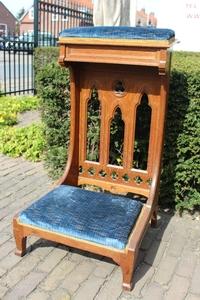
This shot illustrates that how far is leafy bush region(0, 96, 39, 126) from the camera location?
21.2 feet

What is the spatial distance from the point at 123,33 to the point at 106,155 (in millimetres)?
1091

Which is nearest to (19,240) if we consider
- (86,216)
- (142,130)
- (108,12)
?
(86,216)

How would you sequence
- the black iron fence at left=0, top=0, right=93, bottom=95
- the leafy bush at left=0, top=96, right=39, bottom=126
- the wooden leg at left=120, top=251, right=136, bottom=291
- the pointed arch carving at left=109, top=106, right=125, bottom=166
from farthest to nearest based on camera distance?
1. the black iron fence at left=0, top=0, right=93, bottom=95
2. the leafy bush at left=0, top=96, right=39, bottom=126
3. the pointed arch carving at left=109, top=106, right=125, bottom=166
4. the wooden leg at left=120, top=251, right=136, bottom=291

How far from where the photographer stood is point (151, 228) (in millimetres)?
3359

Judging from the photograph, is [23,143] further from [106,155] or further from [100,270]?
[100,270]

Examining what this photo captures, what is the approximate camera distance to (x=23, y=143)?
523 centimetres

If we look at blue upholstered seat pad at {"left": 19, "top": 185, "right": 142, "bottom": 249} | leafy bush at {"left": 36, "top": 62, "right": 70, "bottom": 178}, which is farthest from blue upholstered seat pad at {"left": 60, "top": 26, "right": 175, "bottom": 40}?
blue upholstered seat pad at {"left": 19, "top": 185, "right": 142, "bottom": 249}

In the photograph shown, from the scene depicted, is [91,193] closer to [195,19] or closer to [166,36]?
[166,36]

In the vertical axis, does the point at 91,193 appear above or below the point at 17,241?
above

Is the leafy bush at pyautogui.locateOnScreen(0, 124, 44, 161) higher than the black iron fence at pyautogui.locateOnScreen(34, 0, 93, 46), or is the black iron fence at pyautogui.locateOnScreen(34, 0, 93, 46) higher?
the black iron fence at pyautogui.locateOnScreen(34, 0, 93, 46)

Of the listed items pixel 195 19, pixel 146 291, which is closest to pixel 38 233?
pixel 146 291

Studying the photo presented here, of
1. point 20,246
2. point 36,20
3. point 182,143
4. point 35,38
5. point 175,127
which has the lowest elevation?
point 20,246

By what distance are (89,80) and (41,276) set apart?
160 cm

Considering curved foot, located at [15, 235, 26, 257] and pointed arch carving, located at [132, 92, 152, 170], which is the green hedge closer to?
pointed arch carving, located at [132, 92, 152, 170]
